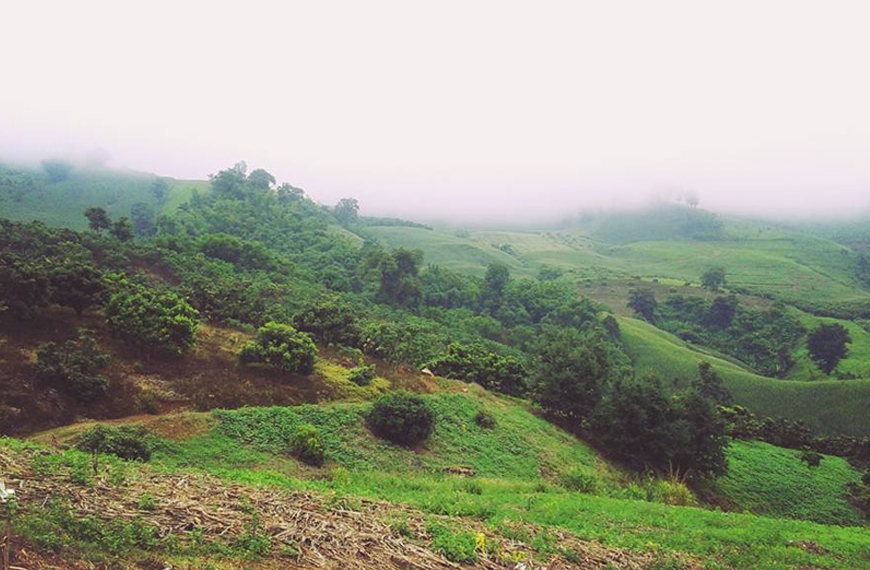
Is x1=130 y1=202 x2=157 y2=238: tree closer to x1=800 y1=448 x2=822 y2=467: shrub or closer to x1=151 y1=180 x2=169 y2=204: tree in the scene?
x1=151 y1=180 x2=169 y2=204: tree

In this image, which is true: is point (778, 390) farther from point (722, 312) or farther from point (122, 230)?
point (122, 230)

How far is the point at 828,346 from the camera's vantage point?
2623 inches

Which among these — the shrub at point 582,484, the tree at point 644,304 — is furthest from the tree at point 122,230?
the tree at point 644,304

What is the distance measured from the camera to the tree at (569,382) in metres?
31.5

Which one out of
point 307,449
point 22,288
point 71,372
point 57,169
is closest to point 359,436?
point 307,449

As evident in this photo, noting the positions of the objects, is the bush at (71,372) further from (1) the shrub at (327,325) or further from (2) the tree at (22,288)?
(1) the shrub at (327,325)

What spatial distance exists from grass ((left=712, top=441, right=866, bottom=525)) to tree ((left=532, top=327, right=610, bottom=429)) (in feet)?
27.1

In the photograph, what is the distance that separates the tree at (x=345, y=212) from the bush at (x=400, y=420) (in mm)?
130153

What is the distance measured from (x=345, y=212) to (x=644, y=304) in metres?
93.4

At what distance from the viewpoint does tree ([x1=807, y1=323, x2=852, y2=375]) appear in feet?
218

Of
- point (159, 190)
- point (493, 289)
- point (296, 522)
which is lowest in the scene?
point (493, 289)

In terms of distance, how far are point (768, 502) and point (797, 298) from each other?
93716mm

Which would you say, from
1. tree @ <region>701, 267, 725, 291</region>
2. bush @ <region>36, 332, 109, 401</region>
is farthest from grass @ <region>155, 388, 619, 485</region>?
tree @ <region>701, 267, 725, 291</region>

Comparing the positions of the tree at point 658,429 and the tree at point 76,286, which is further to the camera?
the tree at point 658,429
